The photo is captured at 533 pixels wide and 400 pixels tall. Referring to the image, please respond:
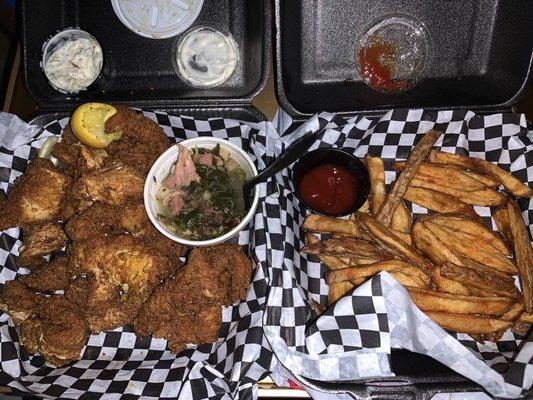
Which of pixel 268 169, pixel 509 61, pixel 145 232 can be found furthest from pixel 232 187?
pixel 509 61

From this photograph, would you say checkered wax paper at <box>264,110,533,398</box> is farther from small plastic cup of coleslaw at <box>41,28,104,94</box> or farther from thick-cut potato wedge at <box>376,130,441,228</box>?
small plastic cup of coleslaw at <box>41,28,104,94</box>

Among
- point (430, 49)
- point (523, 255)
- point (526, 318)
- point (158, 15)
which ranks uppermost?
point (158, 15)

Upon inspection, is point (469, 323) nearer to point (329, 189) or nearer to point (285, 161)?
point (329, 189)

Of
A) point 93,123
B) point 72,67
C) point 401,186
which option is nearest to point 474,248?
point 401,186

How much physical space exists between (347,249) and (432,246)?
41 cm

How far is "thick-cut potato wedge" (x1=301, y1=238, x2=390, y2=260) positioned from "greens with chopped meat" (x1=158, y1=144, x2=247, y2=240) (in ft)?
1.37

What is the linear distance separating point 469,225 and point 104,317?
6.12ft

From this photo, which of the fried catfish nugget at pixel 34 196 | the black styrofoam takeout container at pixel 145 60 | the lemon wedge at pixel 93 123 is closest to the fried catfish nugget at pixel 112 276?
the fried catfish nugget at pixel 34 196

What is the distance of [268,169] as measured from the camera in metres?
2.18

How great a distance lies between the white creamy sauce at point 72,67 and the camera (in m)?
2.82

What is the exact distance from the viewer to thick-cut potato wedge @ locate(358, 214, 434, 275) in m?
2.29

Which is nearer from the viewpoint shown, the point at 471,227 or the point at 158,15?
the point at 471,227

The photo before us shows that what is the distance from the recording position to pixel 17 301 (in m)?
2.36

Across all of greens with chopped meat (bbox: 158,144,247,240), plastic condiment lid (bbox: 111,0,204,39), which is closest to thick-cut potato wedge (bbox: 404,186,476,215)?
greens with chopped meat (bbox: 158,144,247,240)
